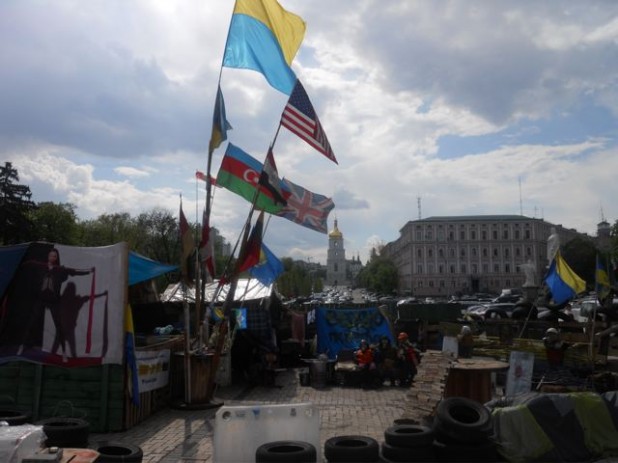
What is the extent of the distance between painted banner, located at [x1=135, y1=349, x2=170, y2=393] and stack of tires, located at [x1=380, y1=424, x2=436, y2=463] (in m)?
5.25

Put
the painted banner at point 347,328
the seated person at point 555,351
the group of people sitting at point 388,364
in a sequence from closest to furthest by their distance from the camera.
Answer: the seated person at point 555,351
the group of people sitting at point 388,364
the painted banner at point 347,328

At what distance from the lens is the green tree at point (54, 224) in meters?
54.0

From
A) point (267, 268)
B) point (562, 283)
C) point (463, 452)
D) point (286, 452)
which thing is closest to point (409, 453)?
point (463, 452)

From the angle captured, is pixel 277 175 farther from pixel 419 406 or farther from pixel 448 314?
pixel 448 314

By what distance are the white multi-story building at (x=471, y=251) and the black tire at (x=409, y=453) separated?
127 meters

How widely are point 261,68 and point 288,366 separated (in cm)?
Result: 1084

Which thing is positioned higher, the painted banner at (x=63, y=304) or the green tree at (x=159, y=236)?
the green tree at (x=159, y=236)

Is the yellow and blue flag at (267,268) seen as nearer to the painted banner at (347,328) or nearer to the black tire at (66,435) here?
the painted banner at (347,328)

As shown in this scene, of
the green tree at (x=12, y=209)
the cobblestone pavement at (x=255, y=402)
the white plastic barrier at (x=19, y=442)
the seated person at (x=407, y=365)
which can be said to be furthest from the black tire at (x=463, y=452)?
the green tree at (x=12, y=209)

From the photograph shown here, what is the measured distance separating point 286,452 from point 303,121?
773cm

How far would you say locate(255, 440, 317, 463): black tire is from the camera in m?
6.60

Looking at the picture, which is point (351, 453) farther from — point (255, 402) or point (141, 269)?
point (141, 269)

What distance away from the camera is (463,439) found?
757cm

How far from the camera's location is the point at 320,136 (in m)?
12.9
